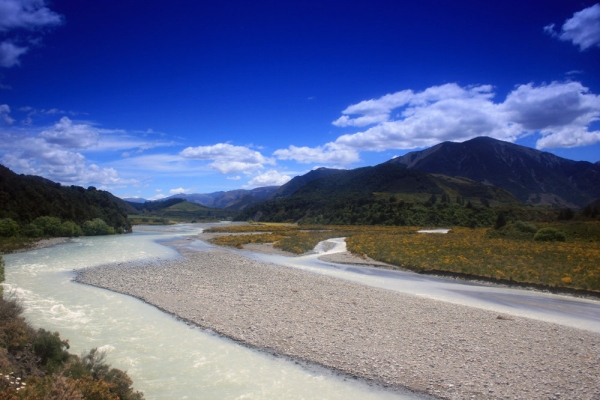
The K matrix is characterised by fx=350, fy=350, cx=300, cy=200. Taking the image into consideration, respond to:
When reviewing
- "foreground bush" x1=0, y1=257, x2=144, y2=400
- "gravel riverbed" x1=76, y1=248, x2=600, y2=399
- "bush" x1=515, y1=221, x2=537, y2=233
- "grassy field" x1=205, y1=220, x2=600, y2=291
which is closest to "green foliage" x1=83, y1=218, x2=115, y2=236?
"grassy field" x1=205, y1=220, x2=600, y2=291

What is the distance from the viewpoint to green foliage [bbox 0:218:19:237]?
48.3m

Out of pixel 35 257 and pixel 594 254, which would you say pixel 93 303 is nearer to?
pixel 35 257

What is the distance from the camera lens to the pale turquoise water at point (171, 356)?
30.2 ft

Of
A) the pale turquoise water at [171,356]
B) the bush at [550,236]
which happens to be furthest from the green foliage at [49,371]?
the bush at [550,236]

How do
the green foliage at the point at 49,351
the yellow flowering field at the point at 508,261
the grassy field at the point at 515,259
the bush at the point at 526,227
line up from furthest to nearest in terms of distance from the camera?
1. the bush at the point at 526,227
2. the grassy field at the point at 515,259
3. the yellow flowering field at the point at 508,261
4. the green foliage at the point at 49,351

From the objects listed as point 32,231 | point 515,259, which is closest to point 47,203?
point 32,231

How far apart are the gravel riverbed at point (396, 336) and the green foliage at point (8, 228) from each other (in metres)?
39.5

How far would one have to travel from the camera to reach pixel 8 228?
49000mm

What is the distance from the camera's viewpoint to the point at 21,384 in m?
7.03

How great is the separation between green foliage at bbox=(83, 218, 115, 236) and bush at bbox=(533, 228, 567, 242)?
7485 cm

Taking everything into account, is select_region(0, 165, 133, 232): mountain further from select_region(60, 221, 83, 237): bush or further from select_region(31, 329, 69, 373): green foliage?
select_region(31, 329, 69, 373): green foliage

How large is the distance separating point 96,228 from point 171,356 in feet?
231

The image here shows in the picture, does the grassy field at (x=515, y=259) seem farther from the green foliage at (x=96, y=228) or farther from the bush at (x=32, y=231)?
the green foliage at (x=96, y=228)

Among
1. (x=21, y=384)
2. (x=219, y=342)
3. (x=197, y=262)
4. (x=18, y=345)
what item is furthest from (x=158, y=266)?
(x=21, y=384)
